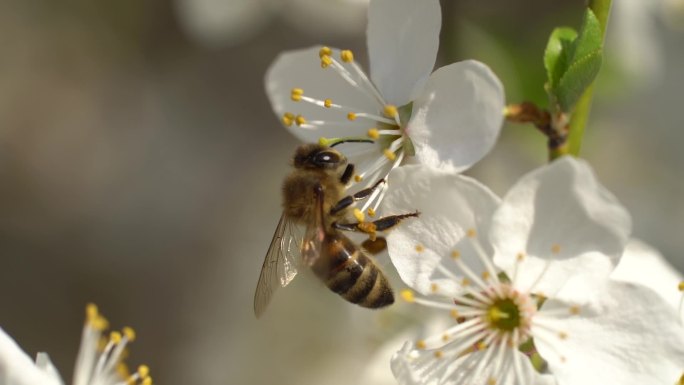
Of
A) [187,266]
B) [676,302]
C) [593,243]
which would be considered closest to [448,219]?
[593,243]

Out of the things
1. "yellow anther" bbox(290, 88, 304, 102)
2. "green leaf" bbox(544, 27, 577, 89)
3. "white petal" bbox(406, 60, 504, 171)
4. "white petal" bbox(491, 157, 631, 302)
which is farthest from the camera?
"yellow anther" bbox(290, 88, 304, 102)

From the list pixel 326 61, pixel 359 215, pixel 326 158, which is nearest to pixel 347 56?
pixel 326 61

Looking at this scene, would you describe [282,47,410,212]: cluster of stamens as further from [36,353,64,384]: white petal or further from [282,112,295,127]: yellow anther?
[36,353,64,384]: white petal

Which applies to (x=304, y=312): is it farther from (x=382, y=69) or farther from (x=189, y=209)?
(x=382, y=69)

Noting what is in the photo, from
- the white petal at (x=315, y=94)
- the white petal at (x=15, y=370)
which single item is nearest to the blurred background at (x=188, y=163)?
the white petal at (x=315, y=94)

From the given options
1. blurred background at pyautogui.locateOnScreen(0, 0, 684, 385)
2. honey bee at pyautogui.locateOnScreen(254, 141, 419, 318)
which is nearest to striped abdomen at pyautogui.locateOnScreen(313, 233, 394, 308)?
honey bee at pyautogui.locateOnScreen(254, 141, 419, 318)

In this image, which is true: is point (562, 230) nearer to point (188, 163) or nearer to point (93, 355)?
point (93, 355)
